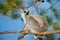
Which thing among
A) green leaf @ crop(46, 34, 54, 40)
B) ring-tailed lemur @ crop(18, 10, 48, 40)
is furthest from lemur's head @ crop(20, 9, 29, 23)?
green leaf @ crop(46, 34, 54, 40)

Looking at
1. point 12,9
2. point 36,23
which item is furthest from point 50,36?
point 12,9

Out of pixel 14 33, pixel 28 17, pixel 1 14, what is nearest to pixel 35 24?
pixel 28 17

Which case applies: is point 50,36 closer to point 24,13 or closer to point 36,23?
point 36,23

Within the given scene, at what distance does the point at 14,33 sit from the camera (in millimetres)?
2057

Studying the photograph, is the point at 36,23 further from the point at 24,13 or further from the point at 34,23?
the point at 24,13

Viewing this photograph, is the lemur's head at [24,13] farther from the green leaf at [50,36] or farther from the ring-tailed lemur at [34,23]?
the green leaf at [50,36]

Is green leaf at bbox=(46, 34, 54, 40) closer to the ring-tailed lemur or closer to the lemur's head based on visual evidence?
the ring-tailed lemur

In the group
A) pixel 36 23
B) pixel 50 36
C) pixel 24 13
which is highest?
pixel 24 13

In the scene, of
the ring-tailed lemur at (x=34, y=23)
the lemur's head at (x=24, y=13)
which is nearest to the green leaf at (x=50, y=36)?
the ring-tailed lemur at (x=34, y=23)

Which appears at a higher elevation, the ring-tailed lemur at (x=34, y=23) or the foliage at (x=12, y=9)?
the foliage at (x=12, y=9)

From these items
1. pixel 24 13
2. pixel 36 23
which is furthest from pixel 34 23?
pixel 24 13

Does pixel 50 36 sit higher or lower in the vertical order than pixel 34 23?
lower

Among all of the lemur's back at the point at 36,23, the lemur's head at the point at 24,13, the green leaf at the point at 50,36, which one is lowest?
the green leaf at the point at 50,36

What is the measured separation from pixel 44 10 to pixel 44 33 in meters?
0.26
